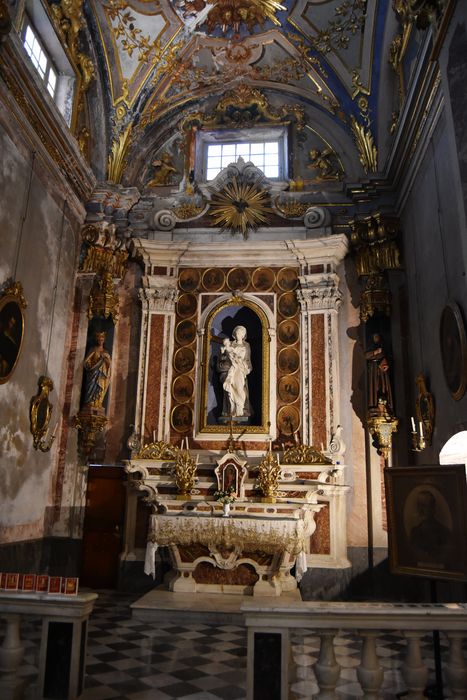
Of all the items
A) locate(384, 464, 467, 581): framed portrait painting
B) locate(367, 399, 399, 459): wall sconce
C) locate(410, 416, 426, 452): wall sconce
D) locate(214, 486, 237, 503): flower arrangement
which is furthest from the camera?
locate(367, 399, 399, 459): wall sconce

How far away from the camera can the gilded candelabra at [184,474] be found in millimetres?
9227

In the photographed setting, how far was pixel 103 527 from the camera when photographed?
9.81 metres

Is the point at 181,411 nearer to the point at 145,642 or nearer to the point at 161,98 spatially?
the point at 145,642

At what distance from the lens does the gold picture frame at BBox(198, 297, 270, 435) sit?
1012 cm

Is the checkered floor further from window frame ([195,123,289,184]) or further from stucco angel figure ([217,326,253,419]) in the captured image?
window frame ([195,123,289,184])

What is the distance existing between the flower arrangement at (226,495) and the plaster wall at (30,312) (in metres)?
2.78

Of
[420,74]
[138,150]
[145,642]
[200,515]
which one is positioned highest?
[138,150]

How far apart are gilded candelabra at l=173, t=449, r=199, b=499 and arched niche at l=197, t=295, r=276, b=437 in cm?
87

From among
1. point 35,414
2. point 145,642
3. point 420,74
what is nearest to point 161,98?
point 420,74

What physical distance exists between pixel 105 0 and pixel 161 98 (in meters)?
1.96

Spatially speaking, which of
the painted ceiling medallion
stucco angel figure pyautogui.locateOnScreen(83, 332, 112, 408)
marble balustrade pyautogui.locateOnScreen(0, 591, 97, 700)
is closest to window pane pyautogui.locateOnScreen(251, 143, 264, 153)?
the painted ceiling medallion

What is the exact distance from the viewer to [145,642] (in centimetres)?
629

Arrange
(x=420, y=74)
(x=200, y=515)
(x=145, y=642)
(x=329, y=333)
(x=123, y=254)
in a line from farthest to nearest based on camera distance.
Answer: (x=123, y=254)
(x=329, y=333)
(x=200, y=515)
(x=420, y=74)
(x=145, y=642)

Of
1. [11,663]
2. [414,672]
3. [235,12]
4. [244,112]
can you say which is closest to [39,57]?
[235,12]
